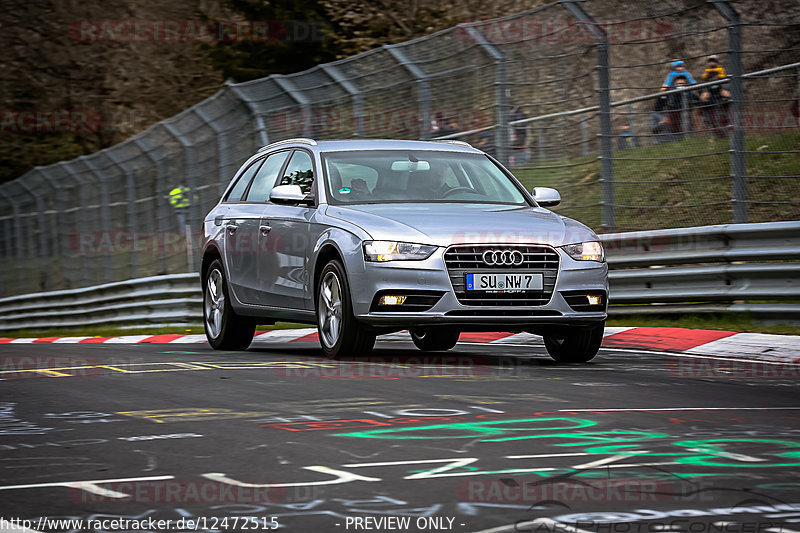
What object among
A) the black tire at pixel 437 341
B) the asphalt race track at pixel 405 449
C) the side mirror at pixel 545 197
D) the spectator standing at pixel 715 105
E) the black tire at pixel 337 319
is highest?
the spectator standing at pixel 715 105

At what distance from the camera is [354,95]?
58.3 ft

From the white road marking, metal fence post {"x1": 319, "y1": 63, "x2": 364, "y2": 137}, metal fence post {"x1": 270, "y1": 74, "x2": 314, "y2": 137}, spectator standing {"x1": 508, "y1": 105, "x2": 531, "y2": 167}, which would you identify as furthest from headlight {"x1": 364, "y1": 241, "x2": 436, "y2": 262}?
metal fence post {"x1": 270, "y1": 74, "x2": 314, "y2": 137}

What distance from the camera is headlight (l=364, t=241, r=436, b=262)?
9586 mm

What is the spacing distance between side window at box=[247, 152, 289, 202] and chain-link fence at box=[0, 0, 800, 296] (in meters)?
3.79

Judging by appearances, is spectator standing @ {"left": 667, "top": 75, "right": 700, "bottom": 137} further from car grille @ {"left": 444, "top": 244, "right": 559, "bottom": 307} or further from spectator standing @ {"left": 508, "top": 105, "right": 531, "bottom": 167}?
car grille @ {"left": 444, "top": 244, "right": 559, "bottom": 307}

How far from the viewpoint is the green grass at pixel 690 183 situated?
44.5ft

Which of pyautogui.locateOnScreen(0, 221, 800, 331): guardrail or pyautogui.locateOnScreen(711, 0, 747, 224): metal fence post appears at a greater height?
pyautogui.locateOnScreen(711, 0, 747, 224): metal fence post

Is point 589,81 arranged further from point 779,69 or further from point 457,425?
point 457,425

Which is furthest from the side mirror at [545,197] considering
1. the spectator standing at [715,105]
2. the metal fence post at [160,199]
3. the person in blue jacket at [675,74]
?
the metal fence post at [160,199]

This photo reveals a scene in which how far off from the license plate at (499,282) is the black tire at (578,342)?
2.22 feet

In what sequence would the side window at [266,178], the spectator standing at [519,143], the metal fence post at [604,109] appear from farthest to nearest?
the spectator standing at [519,143]
the metal fence post at [604,109]
the side window at [266,178]

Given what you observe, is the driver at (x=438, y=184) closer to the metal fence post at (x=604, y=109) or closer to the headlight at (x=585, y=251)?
the headlight at (x=585, y=251)

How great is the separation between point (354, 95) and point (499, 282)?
334 inches

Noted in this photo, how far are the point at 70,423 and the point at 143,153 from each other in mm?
16557
